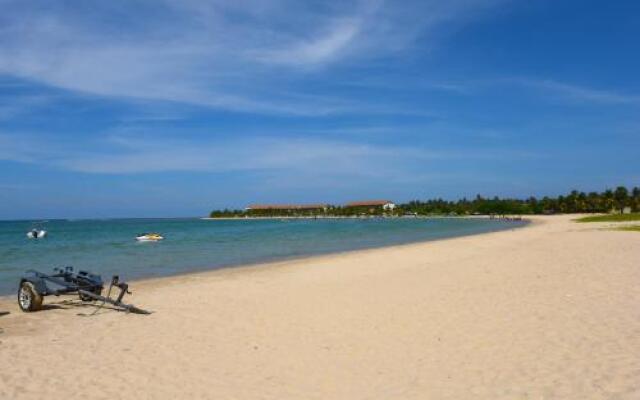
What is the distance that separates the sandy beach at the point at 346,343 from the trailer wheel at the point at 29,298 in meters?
0.21

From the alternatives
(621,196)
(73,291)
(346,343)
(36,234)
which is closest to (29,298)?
(73,291)

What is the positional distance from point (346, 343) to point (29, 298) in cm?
791

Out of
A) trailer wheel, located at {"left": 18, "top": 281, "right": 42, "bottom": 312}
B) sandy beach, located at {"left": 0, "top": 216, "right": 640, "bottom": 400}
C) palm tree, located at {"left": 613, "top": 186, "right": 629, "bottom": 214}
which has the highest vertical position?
palm tree, located at {"left": 613, "top": 186, "right": 629, "bottom": 214}

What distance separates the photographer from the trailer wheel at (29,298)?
40.1 ft

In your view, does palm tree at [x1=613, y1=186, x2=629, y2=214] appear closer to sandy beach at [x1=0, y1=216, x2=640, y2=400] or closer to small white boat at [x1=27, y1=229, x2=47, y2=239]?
small white boat at [x1=27, y1=229, x2=47, y2=239]

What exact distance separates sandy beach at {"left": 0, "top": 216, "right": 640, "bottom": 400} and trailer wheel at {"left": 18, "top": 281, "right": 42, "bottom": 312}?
0.21 m

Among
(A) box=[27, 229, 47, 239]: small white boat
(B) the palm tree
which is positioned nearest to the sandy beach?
(A) box=[27, 229, 47, 239]: small white boat

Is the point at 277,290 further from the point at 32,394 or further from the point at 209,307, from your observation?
the point at 32,394

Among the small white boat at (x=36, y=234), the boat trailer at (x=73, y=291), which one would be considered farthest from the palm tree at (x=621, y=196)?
the boat trailer at (x=73, y=291)

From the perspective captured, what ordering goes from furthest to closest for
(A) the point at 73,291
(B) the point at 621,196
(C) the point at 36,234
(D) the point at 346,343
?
(B) the point at 621,196 → (C) the point at 36,234 → (A) the point at 73,291 → (D) the point at 346,343

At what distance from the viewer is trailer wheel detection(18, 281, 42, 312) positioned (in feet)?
40.1

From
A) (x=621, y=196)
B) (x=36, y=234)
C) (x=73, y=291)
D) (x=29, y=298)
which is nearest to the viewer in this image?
(x=29, y=298)

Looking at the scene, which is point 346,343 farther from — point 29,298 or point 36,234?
point 36,234

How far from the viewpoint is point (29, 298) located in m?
12.3
